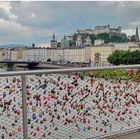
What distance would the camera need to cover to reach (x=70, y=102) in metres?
2.85

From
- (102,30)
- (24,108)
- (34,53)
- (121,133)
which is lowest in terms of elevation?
(121,133)

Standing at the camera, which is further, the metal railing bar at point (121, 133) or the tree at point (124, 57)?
the tree at point (124, 57)

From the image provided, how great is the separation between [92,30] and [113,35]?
743 cm

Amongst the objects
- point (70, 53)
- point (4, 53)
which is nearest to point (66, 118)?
point (4, 53)

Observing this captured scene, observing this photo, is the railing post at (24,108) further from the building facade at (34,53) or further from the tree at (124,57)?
the building facade at (34,53)

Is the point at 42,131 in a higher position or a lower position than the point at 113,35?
lower

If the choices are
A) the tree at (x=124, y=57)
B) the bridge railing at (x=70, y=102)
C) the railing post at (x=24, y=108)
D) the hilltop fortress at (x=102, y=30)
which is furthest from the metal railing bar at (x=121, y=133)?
the hilltop fortress at (x=102, y=30)

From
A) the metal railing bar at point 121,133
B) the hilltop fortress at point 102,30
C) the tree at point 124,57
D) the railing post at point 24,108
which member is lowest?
the metal railing bar at point 121,133

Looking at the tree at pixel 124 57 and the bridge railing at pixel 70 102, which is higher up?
the tree at pixel 124 57

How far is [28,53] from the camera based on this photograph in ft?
229

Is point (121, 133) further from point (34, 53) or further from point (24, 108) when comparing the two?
point (34, 53)

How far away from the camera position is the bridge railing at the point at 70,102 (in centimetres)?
257

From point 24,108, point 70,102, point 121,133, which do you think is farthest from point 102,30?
point 24,108

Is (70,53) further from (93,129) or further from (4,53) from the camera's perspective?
(93,129)
